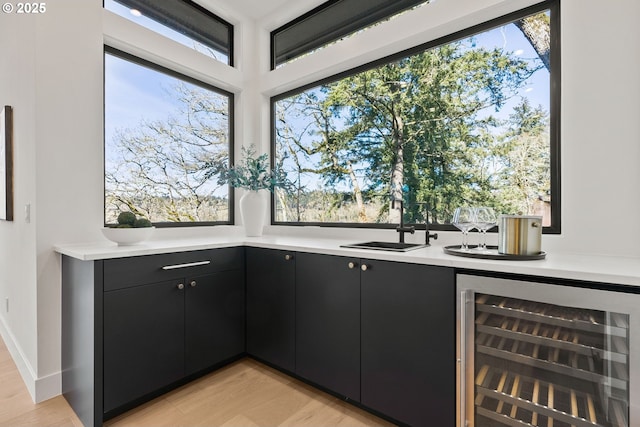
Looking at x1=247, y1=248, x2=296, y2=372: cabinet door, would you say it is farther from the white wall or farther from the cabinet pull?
the white wall

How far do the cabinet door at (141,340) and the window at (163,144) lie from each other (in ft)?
2.98

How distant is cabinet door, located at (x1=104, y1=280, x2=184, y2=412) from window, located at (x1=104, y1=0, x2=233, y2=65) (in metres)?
2.15

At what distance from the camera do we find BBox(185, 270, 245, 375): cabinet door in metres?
2.07

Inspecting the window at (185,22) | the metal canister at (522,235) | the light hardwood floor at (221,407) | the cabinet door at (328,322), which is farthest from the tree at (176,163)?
the metal canister at (522,235)

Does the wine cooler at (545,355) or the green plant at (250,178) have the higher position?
the green plant at (250,178)

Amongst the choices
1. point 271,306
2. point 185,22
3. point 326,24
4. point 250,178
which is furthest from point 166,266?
point 326,24

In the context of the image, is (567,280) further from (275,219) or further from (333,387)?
(275,219)

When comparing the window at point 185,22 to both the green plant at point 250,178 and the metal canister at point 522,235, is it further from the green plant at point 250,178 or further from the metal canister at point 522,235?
the metal canister at point 522,235

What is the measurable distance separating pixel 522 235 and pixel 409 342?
2.39ft

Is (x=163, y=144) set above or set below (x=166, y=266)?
above

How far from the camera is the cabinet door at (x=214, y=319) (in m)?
2.07

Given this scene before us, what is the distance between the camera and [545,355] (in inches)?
50.5

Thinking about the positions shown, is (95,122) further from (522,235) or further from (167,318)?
(522,235)

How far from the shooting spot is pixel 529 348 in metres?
1.32
